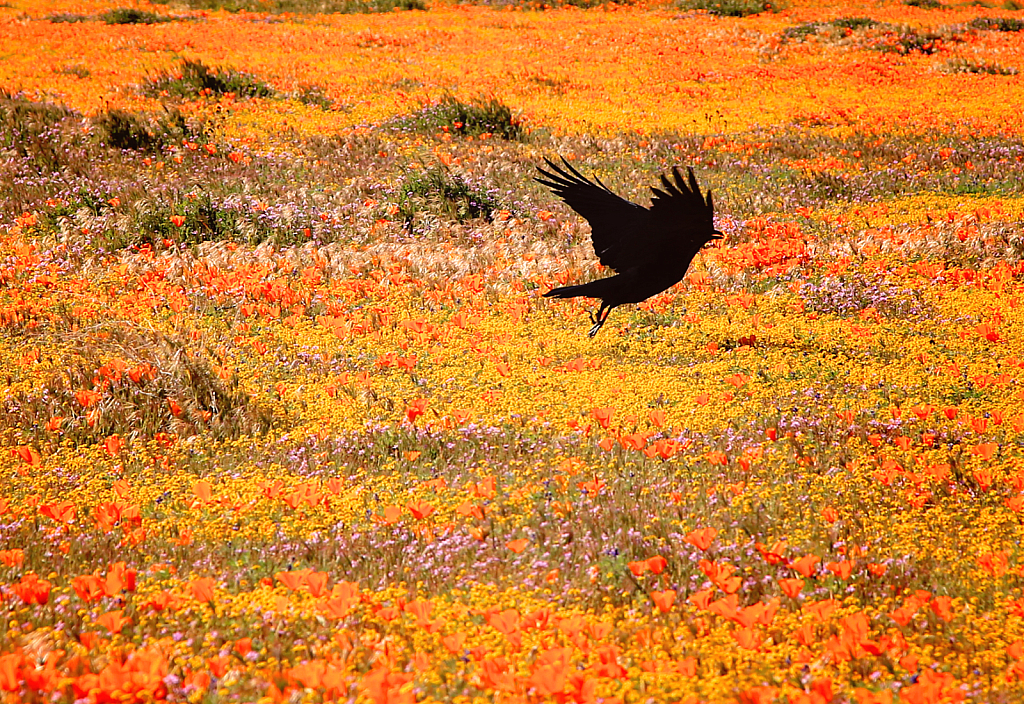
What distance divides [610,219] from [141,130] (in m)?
9.84

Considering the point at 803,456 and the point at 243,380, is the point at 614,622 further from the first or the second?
the point at 243,380

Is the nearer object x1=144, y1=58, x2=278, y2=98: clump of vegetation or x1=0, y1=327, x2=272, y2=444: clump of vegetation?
x1=0, y1=327, x2=272, y2=444: clump of vegetation

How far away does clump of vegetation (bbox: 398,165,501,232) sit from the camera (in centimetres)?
965

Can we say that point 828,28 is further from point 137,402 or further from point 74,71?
point 137,402

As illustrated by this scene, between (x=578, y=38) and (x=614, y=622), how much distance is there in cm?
2094

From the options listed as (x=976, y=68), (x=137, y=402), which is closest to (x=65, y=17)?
(x=137, y=402)

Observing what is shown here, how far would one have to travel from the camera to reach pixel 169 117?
12.9m

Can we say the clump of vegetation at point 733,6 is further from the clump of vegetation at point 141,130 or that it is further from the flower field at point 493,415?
the clump of vegetation at point 141,130

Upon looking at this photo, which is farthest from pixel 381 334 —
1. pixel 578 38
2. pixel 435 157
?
pixel 578 38

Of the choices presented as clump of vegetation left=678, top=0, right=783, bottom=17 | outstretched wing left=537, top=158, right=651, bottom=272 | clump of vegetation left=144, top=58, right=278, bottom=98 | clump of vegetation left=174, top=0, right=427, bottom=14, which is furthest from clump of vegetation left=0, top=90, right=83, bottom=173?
clump of vegetation left=678, top=0, right=783, bottom=17

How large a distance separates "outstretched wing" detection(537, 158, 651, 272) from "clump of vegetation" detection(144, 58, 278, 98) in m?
12.3

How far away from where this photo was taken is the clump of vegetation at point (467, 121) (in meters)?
13.1

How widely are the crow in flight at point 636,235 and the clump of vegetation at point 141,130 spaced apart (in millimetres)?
9258

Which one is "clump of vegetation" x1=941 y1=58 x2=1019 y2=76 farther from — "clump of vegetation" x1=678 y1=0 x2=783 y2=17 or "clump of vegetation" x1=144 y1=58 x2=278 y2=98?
"clump of vegetation" x1=144 y1=58 x2=278 y2=98
